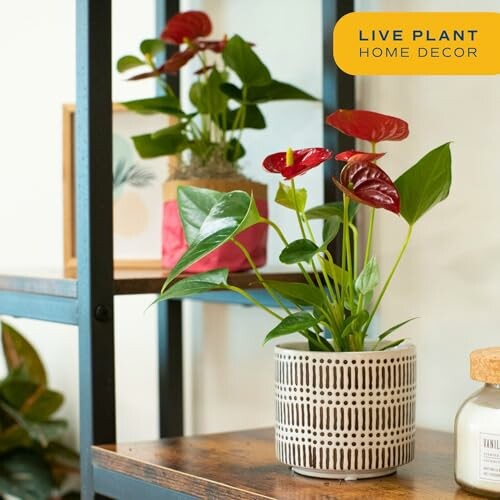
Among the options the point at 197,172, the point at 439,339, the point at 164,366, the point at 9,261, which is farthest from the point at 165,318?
the point at 9,261

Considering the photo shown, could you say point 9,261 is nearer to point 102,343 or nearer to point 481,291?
point 102,343

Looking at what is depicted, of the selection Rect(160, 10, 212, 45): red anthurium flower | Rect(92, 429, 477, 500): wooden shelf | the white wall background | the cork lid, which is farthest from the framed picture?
the cork lid

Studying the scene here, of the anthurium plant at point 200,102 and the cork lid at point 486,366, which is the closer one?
the cork lid at point 486,366

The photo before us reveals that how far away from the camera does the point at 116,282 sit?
1.27 meters

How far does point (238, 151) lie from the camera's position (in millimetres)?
1471

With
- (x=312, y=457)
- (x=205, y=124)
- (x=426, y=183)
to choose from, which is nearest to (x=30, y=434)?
(x=205, y=124)

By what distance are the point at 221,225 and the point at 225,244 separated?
0.34 metres

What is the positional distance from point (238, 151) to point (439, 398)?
44 cm

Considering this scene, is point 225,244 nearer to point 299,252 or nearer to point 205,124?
point 205,124

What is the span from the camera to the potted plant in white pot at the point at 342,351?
103 cm

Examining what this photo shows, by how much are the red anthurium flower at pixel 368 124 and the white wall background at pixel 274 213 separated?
26cm

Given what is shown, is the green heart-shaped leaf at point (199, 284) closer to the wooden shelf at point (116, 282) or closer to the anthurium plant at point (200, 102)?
the wooden shelf at point (116, 282)

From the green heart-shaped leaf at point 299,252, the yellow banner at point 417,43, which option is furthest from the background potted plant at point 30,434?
the yellow banner at point 417,43

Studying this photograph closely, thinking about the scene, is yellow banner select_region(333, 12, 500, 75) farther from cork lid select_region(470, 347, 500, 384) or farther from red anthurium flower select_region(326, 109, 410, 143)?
cork lid select_region(470, 347, 500, 384)
